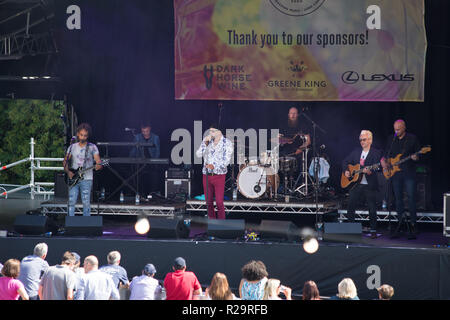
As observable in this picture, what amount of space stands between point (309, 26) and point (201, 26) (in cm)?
212

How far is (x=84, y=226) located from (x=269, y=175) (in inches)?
155

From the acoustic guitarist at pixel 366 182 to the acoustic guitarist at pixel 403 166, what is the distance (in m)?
0.23

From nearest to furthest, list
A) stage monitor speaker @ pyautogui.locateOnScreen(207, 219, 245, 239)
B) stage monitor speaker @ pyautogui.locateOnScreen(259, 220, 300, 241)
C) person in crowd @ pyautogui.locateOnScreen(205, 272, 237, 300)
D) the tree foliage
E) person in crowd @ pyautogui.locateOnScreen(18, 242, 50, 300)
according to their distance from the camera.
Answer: person in crowd @ pyautogui.locateOnScreen(205, 272, 237, 300), person in crowd @ pyautogui.locateOnScreen(18, 242, 50, 300), stage monitor speaker @ pyautogui.locateOnScreen(259, 220, 300, 241), stage monitor speaker @ pyautogui.locateOnScreen(207, 219, 245, 239), the tree foliage

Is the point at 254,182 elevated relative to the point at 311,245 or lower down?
elevated

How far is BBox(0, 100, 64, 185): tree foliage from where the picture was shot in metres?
34.7

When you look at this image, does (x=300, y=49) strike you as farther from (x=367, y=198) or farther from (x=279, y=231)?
(x=279, y=231)

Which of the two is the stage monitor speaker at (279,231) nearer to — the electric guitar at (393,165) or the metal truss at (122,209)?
the electric guitar at (393,165)

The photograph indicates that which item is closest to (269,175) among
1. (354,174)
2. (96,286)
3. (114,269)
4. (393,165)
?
(354,174)

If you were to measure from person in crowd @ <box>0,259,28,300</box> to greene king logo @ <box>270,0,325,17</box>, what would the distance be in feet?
25.2

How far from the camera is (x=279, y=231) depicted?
32.3 ft

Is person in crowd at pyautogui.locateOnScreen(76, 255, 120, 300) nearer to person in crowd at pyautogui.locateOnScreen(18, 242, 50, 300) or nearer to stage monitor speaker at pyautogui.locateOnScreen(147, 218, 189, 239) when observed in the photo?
person in crowd at pyautogui.locateOnScreen(18, 242, 50, 300)

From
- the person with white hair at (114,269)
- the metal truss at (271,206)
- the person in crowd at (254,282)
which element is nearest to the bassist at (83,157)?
the metal truss at (271,206)

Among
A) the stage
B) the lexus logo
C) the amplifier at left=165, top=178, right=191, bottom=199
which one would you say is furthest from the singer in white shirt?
the lexus logo

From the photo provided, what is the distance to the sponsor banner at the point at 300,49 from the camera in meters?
12.4
